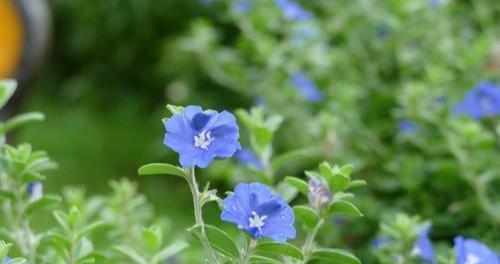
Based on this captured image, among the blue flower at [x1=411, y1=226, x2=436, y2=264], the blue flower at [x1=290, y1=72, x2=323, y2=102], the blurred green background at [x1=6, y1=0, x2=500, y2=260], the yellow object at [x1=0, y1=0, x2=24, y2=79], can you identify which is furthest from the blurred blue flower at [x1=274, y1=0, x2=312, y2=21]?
the blue flower at [x1=411, y1=226, x2=436, y2=264]

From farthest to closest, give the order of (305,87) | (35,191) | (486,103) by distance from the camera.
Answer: (305,87) → (486,103) → (35,191)

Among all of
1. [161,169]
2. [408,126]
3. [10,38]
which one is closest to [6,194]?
[161,169]

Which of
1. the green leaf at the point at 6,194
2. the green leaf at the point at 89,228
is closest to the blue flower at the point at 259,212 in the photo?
the green leaf at the point at 89,228

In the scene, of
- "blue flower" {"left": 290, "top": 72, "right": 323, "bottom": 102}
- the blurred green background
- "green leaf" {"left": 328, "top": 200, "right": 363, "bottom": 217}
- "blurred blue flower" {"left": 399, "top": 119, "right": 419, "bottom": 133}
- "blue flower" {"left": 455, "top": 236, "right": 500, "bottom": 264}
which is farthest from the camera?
"blue flower" {"left": 290, "top": 72, "right": 323, "bottom": 102}

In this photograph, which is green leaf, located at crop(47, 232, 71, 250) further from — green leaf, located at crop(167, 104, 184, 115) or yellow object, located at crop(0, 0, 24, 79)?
yellow object, located at crop(0, 0, 24, 79)

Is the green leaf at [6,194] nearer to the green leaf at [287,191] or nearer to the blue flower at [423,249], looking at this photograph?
the green leaf at [287,191]

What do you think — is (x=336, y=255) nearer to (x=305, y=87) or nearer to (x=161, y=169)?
(x=161, y=169)
